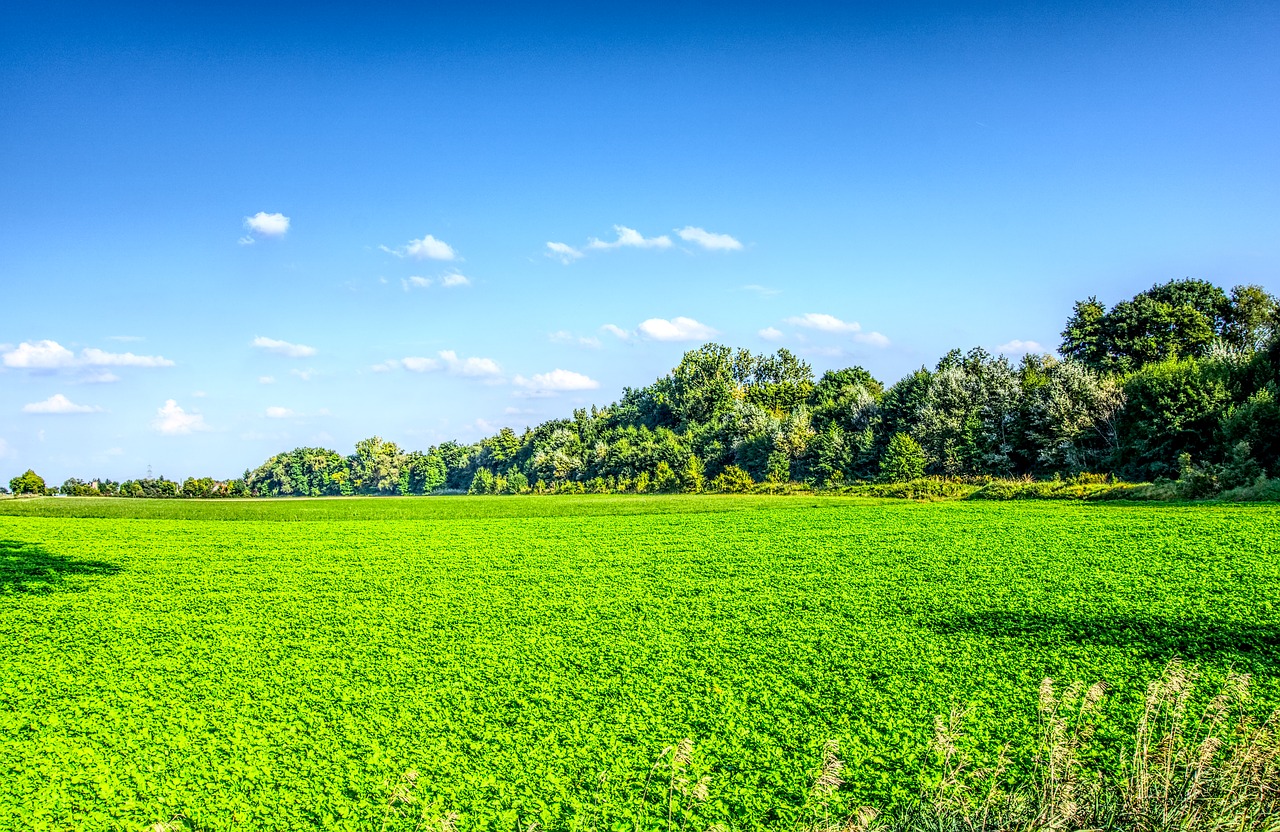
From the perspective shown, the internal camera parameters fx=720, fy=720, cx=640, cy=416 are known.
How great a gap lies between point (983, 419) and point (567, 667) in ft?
112

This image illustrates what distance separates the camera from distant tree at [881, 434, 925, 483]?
114 ft

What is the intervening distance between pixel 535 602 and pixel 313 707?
379cm

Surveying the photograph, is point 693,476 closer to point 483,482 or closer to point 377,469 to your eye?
point 483,482

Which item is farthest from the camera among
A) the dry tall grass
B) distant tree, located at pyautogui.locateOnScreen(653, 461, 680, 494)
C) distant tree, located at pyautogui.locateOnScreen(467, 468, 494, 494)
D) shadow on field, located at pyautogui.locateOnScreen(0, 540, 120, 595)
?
distant tree, located at pyautogui.locateOnScreen(467, 468, 494, 494)

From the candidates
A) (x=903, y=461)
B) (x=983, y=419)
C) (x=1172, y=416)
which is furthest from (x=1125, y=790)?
(x=983, y=419)

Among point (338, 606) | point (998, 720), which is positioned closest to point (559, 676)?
point (998, 720)

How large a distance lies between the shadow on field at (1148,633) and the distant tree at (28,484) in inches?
2319

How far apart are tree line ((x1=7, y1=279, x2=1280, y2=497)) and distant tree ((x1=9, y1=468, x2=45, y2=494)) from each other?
11.6ft

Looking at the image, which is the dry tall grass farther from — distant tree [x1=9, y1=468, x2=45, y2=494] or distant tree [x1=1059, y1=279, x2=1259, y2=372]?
distant tree [x1=9, y1=468, x2=45, y2=494]

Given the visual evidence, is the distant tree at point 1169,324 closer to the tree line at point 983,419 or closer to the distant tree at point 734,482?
the tree line at point 983,419

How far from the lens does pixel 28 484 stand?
156 ft

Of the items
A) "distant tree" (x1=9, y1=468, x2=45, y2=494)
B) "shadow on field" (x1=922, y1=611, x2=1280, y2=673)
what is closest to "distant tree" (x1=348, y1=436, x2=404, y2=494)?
"distant tree" (x1=9, y1=468, x2=45, y2=494)

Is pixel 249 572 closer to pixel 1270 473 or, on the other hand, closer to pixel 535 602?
pixel 535 602

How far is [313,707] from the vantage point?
5434mm
